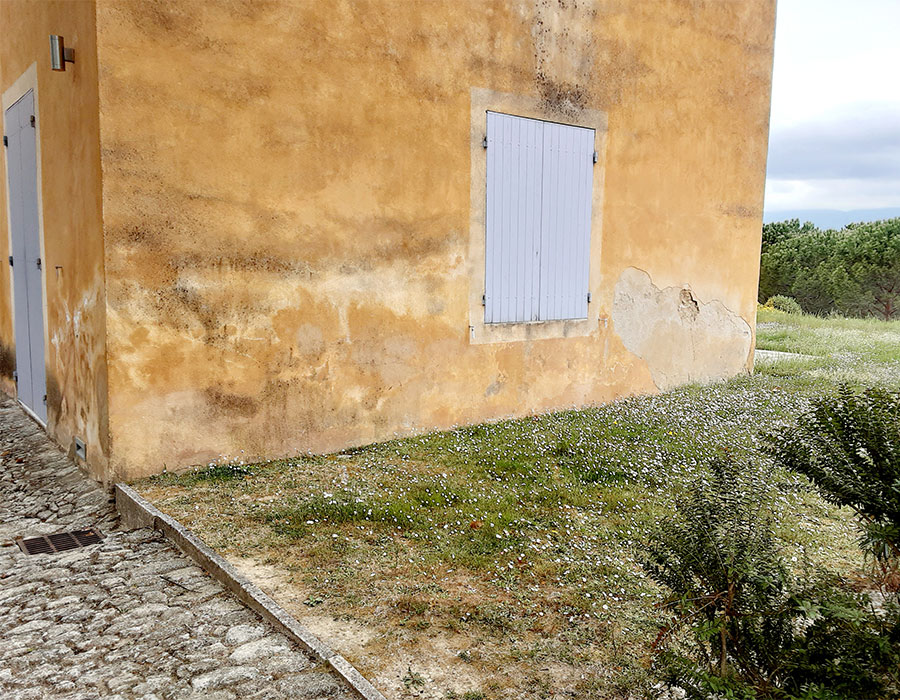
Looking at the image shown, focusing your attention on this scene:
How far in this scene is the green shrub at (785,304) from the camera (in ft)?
67.3

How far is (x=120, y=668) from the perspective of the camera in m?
2.98

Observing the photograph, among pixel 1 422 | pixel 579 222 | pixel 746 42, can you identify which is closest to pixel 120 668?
pixel 1 422

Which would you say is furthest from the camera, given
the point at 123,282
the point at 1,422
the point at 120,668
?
the point at 1,422

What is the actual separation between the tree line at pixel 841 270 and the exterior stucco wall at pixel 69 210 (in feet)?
72.4

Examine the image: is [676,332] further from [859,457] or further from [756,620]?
[756,620]

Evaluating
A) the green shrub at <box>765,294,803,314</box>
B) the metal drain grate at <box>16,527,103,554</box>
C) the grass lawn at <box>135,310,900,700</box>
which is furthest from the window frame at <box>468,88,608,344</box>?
the green shrub at <box>765,294,803,314</box>

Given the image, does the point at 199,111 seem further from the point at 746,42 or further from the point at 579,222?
the point at 746,42

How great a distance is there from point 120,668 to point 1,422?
16.7 feet

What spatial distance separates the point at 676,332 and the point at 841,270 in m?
16.2

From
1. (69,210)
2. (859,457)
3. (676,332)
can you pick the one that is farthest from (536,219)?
(859,457)

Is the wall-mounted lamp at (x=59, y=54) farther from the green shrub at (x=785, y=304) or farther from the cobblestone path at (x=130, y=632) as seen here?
the green shrub at (x=785, y=304)

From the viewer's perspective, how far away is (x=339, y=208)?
577 cm

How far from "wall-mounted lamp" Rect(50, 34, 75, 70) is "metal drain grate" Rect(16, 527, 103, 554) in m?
3.28

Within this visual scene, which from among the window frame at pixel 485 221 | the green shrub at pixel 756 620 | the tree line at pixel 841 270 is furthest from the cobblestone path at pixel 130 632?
the tree line at pixel 841 270
